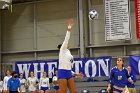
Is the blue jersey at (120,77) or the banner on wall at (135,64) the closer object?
the blue jersey at (120,77)

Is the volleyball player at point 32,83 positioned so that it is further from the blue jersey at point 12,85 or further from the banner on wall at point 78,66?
the blue jersey at point 12,85

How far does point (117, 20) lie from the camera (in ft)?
55.5

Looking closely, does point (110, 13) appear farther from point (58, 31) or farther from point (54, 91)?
point (54, 91)

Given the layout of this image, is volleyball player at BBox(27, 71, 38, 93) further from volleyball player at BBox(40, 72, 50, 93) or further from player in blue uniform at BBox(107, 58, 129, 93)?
player in blue uniform at BBox(107, 58, 129, 93)

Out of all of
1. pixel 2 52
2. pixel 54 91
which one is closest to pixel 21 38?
pixel 2 52

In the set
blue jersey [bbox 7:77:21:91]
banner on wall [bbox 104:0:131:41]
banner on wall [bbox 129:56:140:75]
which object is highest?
banner on wall [bbox 104:0:131:41]

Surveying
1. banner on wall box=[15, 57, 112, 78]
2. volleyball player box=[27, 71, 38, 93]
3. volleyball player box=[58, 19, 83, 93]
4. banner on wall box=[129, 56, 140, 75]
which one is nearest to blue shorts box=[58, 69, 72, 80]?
volleyball player box=[58, 19, 83, 93]

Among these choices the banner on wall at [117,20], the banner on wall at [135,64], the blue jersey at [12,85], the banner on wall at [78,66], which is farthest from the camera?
the banner on wall at [117,20]

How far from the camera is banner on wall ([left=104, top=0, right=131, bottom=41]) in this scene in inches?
657

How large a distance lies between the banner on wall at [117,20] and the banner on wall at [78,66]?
1547 millimetres

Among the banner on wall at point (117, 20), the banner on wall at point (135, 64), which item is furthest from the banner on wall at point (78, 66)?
the banner on wall at point (117, 20)

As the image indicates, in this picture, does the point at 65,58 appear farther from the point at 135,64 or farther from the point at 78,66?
the point at 78,66

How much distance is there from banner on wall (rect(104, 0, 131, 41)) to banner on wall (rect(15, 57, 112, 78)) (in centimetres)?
155

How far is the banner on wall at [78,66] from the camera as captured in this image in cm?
1625
